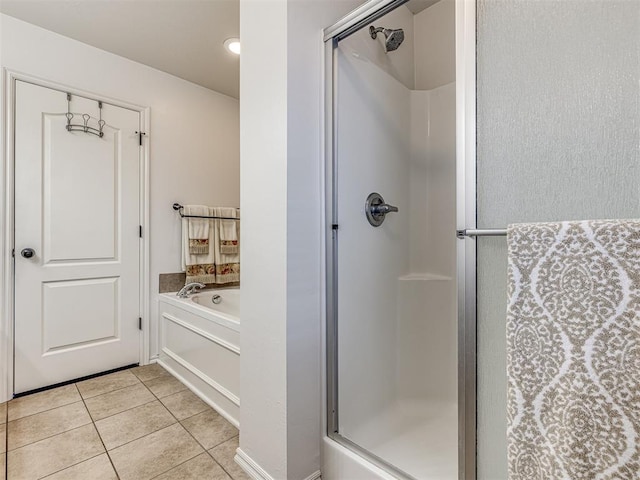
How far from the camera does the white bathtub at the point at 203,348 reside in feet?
5.70

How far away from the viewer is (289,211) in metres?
1.21

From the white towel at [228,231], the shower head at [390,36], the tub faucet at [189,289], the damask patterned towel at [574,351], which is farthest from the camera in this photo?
the white towel at [228,231]

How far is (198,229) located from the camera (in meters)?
2.70

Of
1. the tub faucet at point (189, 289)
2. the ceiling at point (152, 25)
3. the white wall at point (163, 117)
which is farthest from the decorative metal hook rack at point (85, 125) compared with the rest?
the tub faucet at point (189, 289)

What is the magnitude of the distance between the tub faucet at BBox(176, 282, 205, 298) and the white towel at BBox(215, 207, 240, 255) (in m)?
0.37

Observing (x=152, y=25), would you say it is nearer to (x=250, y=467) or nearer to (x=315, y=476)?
(x=250, y=467)

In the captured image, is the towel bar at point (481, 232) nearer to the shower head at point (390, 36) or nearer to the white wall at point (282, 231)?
the white wall at point (282, 231)

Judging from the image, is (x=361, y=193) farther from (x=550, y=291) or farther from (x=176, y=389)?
(x=176, y=389)

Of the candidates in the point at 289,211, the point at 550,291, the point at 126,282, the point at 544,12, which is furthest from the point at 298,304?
the point at 126,282

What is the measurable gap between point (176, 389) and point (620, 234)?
7.64ft

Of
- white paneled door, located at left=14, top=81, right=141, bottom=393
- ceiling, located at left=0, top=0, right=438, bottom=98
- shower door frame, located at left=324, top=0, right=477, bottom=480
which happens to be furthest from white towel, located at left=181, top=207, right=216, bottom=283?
shower door frame, located at left=324, top=0, right=477, bottom=480

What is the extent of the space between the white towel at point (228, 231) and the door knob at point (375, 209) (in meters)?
1.64

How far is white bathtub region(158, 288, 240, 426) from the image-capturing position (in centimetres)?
174

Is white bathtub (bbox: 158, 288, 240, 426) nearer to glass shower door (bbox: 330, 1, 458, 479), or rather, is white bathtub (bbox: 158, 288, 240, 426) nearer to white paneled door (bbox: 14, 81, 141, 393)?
white paneled door (bbox: 14, 81, 141, 393)
